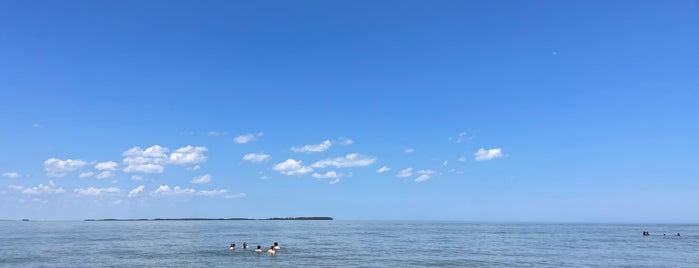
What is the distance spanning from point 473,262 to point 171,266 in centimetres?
3327

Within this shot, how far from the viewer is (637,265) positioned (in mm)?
54219

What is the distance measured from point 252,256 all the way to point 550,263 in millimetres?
36009

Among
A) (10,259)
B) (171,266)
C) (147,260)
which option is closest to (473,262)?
(171,266)

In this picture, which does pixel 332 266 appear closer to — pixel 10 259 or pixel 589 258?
pixel 589 258

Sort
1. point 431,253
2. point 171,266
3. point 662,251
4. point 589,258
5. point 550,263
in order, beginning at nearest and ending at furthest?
1. point 171,266
2. point 550,263
3. point 589,258
4. point 431,253
5. point 662,251

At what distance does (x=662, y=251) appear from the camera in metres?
72.4

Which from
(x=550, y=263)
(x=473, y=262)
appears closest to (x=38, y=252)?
(x=473, y=262)

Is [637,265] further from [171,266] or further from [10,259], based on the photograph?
[10,259]

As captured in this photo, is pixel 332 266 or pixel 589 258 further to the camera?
pixel 589 258

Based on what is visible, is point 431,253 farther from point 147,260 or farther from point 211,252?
point 147,260

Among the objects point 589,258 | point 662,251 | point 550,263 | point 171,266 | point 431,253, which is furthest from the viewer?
point 662,251

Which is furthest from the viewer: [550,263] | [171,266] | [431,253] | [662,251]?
[662,251]

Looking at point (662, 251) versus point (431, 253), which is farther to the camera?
point (662, 251)

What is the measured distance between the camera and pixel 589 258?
60.6 m
